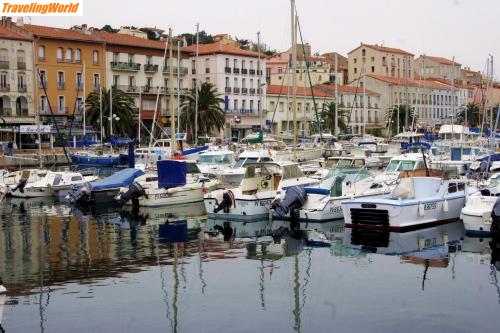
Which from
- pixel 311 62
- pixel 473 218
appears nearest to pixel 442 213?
pixel 473 218

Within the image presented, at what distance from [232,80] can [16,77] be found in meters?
28.8

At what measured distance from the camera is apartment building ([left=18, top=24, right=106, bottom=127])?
2872 inches

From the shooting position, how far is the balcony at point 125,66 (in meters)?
79.4

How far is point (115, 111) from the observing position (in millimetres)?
71688

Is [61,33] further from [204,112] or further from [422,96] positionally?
[422,96]

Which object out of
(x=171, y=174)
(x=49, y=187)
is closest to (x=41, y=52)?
(x=49, y=187)

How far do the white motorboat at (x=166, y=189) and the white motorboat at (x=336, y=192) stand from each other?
678 cm

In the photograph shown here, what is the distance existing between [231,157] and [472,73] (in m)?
135

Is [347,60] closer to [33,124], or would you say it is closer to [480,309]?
[33,124]

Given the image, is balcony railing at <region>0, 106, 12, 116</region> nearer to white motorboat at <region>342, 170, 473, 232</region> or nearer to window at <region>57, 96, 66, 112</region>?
window at <region>57, 96, 66, 112</region>

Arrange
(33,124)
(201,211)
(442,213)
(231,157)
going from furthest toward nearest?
(33,124) < (231,157) < (201,211) < (442,213)

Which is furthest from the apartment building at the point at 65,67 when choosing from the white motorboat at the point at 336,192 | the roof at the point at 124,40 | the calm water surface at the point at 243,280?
the calm water surface at the point at 243,280

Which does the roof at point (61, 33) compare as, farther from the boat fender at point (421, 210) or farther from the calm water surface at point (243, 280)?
the boat fender at point (421, 210)

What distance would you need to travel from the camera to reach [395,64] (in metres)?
130
